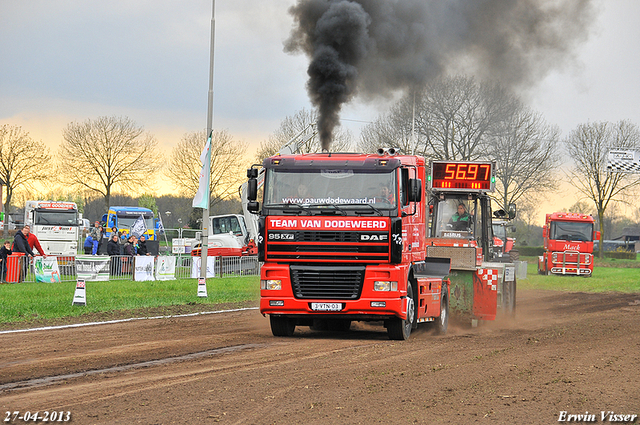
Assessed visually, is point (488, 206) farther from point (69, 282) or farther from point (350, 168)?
point (69, 282)

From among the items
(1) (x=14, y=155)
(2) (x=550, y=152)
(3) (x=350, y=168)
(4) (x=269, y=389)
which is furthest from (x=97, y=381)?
(1) (x=14, y=155)

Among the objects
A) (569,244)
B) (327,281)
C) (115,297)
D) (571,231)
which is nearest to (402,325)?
(327,281)

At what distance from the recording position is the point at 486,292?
14797 mm

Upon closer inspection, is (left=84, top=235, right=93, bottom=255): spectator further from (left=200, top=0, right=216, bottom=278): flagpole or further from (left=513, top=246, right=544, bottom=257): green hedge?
(left=513, top=246, right=544, bottom=257): green hedge

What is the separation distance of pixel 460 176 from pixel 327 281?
6.15m

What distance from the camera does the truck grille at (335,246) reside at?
11297mm

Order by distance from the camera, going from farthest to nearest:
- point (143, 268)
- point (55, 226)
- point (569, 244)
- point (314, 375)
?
1. point (569, 244)
2. point (55, 226)
3. point (143, 268)
4. point (314, 375)

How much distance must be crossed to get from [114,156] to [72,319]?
45.5 m

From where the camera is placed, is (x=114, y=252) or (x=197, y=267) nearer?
(x=114, y=252)

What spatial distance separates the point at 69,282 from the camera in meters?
24.2

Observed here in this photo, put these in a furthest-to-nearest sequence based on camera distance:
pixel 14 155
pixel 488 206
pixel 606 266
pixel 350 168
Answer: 1. pixel 14 155
2. pixel 606 266
3. pixel 488 206
4. pixel 350 168

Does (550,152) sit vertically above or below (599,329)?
above

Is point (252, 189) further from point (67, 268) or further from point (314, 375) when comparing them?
point (67, 268)

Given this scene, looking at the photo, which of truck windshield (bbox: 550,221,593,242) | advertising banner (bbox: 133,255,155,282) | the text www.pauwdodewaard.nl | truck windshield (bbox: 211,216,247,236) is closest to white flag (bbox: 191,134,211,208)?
advertising banner (bbox: 133,255,155,282)
